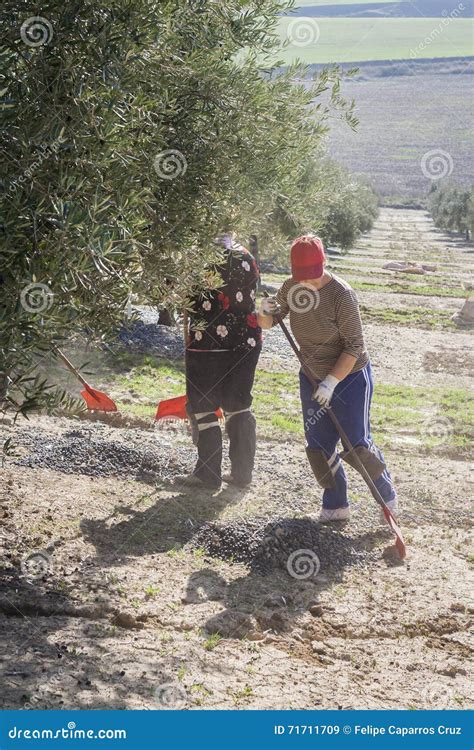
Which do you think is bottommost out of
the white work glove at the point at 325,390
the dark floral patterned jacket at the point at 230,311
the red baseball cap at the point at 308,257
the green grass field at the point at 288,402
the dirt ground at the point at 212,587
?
the dirt ground at the point at 212,587

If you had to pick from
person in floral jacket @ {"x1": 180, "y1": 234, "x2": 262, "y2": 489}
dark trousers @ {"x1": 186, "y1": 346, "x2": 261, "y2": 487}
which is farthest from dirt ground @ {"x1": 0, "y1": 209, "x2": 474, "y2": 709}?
person in floral jacket @ {"x1": 180, "y1": 234, "x2": 262, "y2": 489}

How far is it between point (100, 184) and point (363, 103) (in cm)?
20111

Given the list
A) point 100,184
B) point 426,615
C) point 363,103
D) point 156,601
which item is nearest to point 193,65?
point 100,184

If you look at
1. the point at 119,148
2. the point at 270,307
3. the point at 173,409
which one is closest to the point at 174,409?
the point at 173,409

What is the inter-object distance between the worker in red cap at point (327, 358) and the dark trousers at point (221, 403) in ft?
3.11

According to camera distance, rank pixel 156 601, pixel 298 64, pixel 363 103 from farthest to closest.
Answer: pixel 363 103 < pixel 298 64 < pixel 156 601

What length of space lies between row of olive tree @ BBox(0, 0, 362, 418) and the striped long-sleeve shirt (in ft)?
2.79

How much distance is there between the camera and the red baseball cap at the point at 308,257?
6.85 m

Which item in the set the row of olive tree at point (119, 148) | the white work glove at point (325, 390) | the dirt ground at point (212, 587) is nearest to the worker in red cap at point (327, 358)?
the white work glove at point (325, 390)

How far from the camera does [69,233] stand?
432 centimetres

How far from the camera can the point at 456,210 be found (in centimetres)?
10475

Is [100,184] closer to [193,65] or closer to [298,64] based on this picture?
[193,65]

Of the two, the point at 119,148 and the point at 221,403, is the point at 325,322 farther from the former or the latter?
the point at 119,148

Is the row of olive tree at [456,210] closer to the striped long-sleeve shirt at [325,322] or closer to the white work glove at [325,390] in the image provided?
the striped long-sleeve shirt at [325,322]
